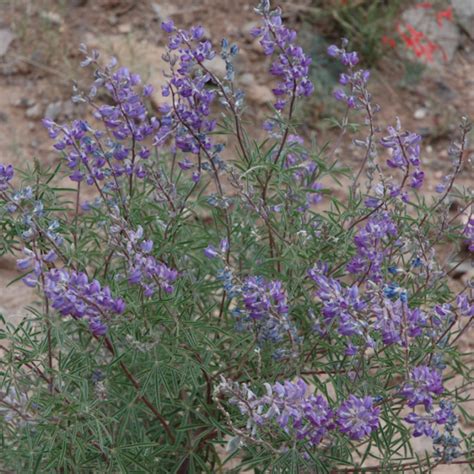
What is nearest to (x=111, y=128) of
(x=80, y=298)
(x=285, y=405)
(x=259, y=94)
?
(x=80, y=298)

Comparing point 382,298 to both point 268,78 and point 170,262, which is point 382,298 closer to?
point 170,262

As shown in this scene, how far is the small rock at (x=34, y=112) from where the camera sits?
19.9 ft

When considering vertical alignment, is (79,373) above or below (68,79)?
above

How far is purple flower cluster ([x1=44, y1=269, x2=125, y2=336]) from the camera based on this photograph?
2.20 meters

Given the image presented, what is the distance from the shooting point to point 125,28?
673cm

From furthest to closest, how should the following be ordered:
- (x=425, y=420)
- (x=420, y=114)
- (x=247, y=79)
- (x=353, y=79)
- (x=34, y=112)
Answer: (x=420, y=114)
(x=247, y=79)
(x=34, y=112)
(x=353, y=79)
(x=425, y=420)

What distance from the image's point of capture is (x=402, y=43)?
694 cm

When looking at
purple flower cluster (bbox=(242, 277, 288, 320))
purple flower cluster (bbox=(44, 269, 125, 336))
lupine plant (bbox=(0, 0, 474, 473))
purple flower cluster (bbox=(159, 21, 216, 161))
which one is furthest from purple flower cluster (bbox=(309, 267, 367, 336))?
purple flower cluster (bbox=(159, 21, 216, 161))

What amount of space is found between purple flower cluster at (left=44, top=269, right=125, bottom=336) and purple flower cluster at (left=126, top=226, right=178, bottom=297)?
117 mm

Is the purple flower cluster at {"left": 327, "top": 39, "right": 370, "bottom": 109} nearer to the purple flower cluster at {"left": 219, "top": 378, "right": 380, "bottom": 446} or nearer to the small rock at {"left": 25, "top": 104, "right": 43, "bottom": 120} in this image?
the purple flower cluster at {"left": 219, "top": 378, "right": 380, "bottom": 446}

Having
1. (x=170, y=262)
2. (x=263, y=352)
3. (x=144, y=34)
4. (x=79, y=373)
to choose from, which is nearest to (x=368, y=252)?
(x=263, y=352)

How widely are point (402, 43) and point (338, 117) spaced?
1.10 meters

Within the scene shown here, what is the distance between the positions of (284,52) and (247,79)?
368cm

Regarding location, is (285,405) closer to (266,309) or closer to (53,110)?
(266,309)
